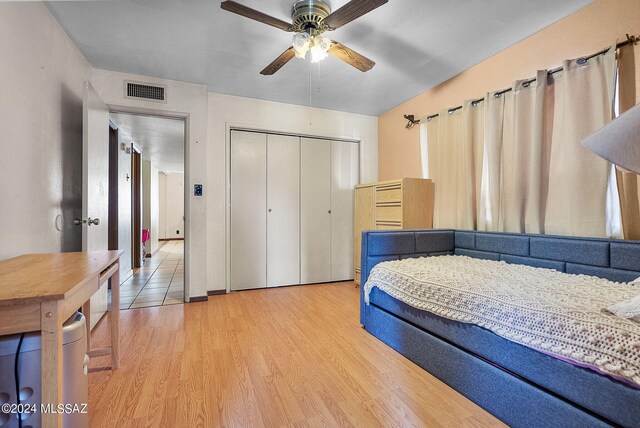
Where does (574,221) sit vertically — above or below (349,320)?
above

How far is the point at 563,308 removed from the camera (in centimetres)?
112

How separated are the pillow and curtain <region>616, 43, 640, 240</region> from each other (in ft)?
3.22

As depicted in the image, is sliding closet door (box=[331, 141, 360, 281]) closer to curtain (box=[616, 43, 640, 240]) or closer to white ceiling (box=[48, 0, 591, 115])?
white ceiling (box=[48, 0, 591, 115])

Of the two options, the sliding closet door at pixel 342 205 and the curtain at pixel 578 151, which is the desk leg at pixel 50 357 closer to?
the curtain at pixel 578 151

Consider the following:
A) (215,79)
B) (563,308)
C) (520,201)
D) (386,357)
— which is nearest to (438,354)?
(386,357)

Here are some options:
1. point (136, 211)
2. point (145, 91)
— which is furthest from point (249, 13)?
point (136, 211)

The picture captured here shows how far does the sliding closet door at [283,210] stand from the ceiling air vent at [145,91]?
48.4 inches

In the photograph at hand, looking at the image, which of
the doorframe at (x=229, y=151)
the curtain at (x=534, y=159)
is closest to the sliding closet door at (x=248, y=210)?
the doorframe at (x=229, y=151)

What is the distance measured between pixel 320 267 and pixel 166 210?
749cm

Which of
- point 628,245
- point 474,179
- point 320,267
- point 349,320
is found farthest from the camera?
point 320,267

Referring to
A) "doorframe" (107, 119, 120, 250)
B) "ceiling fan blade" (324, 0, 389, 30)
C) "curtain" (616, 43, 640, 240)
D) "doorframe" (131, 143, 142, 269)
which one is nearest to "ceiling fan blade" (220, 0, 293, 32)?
"ceiling fan blade" (324, 0, 389, 30)

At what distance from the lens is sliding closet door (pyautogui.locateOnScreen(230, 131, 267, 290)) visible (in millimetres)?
3432

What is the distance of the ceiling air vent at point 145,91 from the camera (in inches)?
110

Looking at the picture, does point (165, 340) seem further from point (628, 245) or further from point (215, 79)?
point (628, 245)
